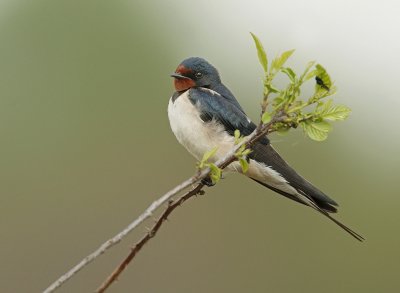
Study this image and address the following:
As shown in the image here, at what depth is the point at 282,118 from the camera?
1591 mm

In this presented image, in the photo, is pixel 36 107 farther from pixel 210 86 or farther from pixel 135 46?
pixel 210 86

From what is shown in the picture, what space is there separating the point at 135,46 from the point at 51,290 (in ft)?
29.8

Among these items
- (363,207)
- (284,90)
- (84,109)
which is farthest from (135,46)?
(284,90)

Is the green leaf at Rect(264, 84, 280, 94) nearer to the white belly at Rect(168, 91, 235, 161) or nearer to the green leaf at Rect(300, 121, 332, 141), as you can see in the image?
the green leaf at Rect(300, 121, 332, 141)

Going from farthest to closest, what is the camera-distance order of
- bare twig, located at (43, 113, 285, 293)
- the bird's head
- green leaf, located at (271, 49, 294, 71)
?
the bird's head, green leaf, located at (271, 49, 294, 71), bare twig, located at (43, 113, 285, 293)

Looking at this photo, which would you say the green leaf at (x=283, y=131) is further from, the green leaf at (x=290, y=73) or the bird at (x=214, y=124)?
the bird at (x=214, y=124)

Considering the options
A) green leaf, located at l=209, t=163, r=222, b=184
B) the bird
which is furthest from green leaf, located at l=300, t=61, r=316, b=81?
the bird

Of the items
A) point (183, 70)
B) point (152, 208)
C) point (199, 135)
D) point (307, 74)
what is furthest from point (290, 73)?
point (183, 70)

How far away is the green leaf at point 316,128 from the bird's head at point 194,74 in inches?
58.7

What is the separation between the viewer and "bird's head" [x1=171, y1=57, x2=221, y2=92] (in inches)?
123

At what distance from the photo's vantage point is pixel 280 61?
1685 mm

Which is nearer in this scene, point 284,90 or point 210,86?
point 284,90

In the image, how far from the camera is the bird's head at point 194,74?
3.12m

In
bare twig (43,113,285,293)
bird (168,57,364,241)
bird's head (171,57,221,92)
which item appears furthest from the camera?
bird's head (171,57,221,92)
